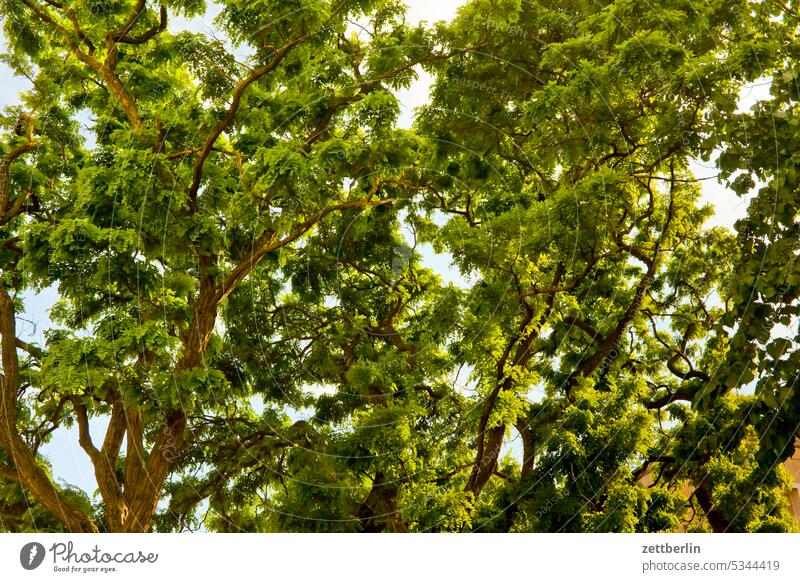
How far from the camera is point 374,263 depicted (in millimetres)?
17906

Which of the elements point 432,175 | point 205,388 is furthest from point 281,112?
point 205,388

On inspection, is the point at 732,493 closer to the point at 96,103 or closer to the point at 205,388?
the point at 205,388
